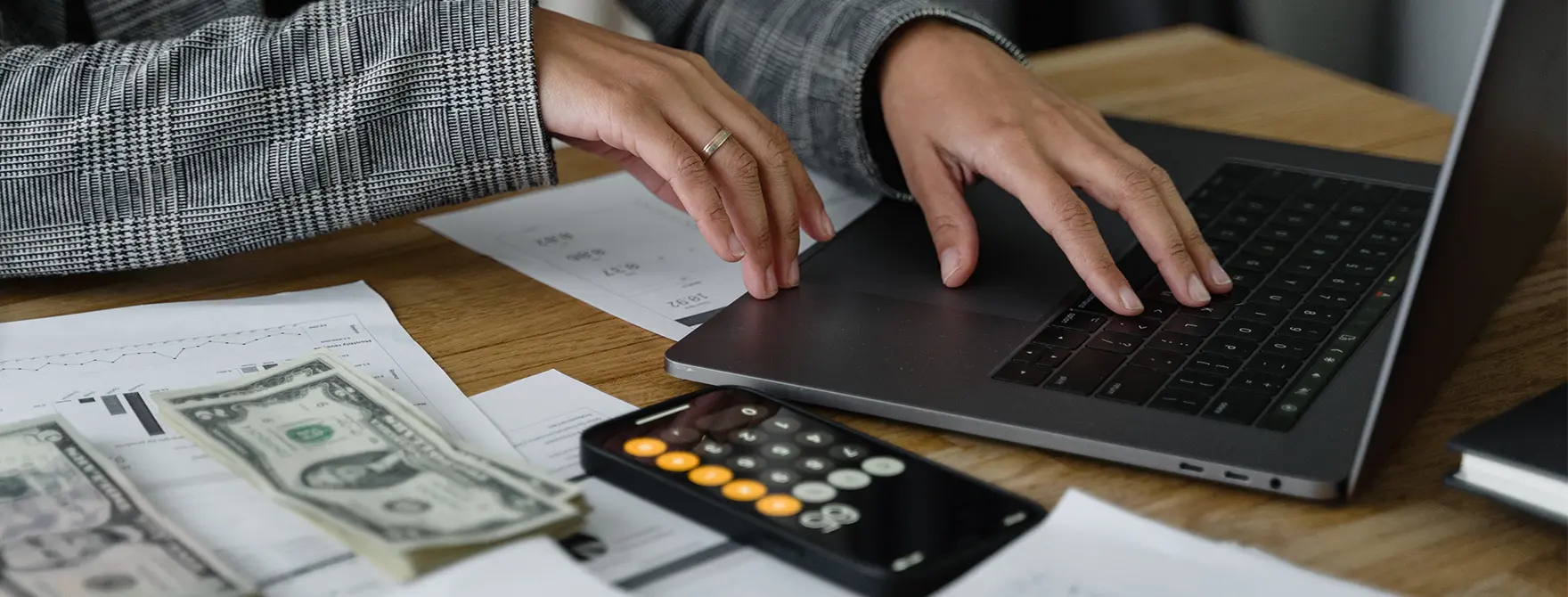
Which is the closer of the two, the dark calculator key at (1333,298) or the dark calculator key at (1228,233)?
the dark calculator key at (1333,298)

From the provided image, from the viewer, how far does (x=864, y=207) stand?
0.95 meters

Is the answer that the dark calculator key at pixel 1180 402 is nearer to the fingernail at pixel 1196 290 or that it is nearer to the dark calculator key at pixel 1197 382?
the dark calculator key at pixel 1197 382

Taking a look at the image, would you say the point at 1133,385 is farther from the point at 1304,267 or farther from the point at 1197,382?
the point at 1304,267

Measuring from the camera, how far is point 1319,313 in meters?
0.70

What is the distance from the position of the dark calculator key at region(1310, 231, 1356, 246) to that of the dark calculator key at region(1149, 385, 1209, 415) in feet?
0.84

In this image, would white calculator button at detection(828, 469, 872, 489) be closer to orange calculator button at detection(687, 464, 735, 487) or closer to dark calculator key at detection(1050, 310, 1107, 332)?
orange calculator button at detection(687, 464, 735, 487)

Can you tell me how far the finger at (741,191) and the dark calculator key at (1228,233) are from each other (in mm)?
272

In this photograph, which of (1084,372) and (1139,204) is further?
(1139,204)

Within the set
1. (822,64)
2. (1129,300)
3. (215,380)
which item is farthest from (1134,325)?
(215,380)

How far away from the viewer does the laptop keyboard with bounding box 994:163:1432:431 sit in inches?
24.1

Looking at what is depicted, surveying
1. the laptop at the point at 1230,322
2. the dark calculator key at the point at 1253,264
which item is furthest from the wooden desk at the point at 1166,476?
the dark calculator key at the point at 1253,264

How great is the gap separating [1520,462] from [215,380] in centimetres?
58

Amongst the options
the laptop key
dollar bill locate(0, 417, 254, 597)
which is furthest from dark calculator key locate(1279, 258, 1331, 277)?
dollar bill locate(0, 417, 254, 597)

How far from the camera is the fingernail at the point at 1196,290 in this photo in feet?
2.38
